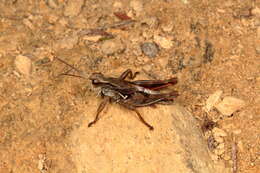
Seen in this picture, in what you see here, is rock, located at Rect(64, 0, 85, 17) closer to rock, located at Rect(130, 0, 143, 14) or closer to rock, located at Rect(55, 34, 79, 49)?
rock, located at Rect(55, 34, 79, 49)

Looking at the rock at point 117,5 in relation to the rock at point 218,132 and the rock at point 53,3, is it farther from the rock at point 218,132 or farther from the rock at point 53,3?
the rock at point 218,132

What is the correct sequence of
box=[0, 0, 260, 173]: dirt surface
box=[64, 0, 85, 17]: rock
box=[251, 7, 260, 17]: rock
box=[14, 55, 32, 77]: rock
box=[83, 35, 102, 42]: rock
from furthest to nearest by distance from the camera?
box=[64, 0, 85, 17]: rock → box=[251, 7, 260, 17]: rock → box=[83, 35, 102, 42]: rock → box=[14, 55, 32, 77]: rock → box=[0, 0, 260, 173]: dirt surface

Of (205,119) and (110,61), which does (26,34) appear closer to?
(110,61)

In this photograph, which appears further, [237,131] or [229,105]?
[229,105]

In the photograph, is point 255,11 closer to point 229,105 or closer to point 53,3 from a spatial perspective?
point 229,105

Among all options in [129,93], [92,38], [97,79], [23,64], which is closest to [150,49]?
[92,38]

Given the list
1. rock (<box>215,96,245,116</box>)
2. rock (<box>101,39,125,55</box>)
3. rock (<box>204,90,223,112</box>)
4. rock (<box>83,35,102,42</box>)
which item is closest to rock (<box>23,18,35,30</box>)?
rock (<box>83,35,102,42</box>)

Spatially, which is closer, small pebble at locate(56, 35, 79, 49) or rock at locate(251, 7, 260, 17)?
small pebble at locate(56, 35, 79, 49)
